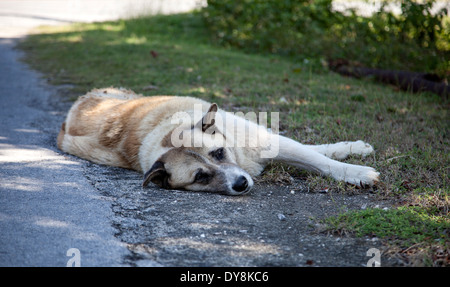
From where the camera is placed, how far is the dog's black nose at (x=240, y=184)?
149 inches

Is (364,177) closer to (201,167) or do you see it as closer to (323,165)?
(323,165)

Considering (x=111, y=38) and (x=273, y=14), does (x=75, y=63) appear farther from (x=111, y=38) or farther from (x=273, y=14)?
(x=273, y=14)

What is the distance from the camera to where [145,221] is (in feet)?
11.0

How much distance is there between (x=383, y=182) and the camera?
389 cm

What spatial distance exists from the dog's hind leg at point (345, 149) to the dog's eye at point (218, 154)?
1.23m

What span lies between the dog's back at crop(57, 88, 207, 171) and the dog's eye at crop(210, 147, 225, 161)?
0.84 m

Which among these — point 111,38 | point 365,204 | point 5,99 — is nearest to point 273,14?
point 111,38

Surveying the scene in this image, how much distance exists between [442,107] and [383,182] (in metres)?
3.18

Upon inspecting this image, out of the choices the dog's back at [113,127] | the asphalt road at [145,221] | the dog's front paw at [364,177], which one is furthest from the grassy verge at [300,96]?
the dog's back at [113,127]

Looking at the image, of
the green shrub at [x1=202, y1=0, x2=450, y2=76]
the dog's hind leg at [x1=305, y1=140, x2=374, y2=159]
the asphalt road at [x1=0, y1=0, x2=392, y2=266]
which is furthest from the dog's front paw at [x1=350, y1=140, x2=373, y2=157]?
the green shrub at [x1=202, y1=0, x2=450, y2=76]

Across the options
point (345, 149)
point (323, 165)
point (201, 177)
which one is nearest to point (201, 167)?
point (201, 177)

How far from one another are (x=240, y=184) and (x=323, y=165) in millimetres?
929

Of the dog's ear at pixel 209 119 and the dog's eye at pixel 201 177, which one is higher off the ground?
the dog's ear at pixel 209 119

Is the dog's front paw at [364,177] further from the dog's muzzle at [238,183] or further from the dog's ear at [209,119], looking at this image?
the dog's ear at [209,119]
